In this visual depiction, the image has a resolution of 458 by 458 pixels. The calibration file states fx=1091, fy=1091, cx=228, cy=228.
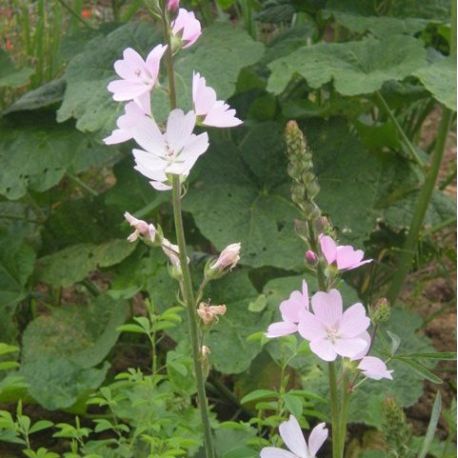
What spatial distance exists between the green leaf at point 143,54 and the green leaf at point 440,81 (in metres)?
0.47

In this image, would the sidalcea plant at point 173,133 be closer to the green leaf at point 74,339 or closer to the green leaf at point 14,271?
the green leaf at point 74,339

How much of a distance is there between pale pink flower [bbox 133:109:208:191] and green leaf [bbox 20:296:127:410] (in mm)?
1254

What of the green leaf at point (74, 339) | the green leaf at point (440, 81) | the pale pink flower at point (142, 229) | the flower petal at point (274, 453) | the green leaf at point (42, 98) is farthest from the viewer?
the green leaf at point (42, 98)

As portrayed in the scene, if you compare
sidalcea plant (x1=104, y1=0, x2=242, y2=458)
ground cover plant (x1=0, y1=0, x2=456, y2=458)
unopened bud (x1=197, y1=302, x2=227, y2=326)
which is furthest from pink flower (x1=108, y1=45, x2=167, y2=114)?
ground cover plant (x1=0, y1=0, x2=456, y2=458)

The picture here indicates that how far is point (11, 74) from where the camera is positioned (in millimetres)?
3340

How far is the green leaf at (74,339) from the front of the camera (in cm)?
251

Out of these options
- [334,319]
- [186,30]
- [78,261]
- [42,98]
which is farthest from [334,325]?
[42,98]

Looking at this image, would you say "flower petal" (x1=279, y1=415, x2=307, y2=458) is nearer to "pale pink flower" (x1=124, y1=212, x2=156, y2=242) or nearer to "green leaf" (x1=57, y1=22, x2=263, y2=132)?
"pale pink flower" (x1=124, y1=212, x2=156, y2=242)

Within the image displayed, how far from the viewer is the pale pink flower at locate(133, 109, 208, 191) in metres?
1.32

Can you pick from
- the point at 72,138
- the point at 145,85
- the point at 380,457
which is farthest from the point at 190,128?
the point at 72,138

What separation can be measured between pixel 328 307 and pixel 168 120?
30 cm

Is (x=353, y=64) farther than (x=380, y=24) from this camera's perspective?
No

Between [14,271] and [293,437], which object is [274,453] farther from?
[14,271]

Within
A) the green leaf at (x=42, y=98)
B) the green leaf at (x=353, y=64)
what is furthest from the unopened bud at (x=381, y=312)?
the green leaf at (x=42, y=98)
